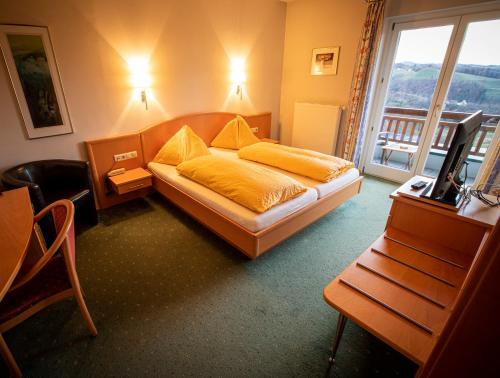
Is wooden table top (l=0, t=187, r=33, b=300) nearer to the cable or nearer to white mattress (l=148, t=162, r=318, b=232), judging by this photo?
white mattress (l=148, t=162, r=318, b=232)

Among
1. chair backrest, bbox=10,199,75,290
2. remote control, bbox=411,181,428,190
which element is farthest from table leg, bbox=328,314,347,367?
chair backrest, bbox=10,199,75,290

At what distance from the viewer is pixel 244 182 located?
7.37ft

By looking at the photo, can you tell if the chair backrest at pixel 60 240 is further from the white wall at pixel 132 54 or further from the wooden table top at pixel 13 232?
the white wall at pixel 132 54

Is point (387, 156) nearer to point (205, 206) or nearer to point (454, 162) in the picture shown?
point (454, 162)

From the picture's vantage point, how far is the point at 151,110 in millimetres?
3180

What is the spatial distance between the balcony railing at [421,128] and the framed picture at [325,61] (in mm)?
1086

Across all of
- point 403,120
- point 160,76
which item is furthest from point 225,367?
point 403,120

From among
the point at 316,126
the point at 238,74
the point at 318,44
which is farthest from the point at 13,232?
the point at 318,44

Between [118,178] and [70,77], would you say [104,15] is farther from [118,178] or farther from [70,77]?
[118,178]

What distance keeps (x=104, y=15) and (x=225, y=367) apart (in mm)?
3326

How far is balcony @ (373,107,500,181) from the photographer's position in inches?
131

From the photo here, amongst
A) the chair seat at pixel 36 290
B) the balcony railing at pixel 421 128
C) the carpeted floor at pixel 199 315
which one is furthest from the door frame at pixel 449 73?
the chair seat at pixel 36 290

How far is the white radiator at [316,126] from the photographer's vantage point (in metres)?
4.06

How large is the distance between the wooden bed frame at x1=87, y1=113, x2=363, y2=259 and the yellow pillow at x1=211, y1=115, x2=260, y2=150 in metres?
0.15
